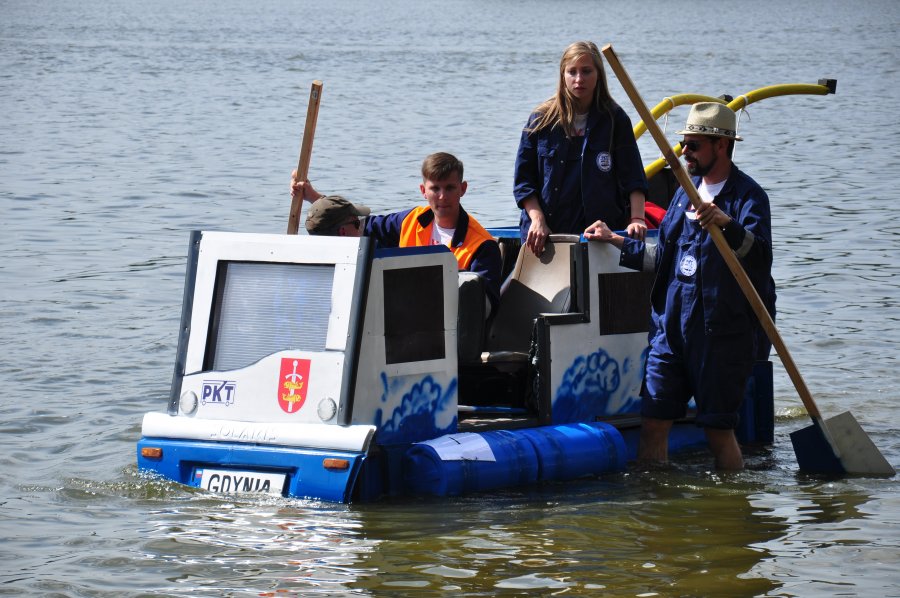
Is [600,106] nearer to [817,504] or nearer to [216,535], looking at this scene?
[817,504]

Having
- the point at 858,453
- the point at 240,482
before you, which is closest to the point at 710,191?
the point at 858,453

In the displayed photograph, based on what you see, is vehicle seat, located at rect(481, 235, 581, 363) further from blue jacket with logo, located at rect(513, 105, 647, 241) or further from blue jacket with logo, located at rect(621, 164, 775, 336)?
blue jacket with logo, located at rect(621, 164, 775, 336)

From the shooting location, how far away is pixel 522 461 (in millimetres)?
6828

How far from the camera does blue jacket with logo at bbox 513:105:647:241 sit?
24.4 feet

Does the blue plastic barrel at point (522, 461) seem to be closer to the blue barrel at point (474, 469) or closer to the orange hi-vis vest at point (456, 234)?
Result: the blue barrel at point (474, 469)

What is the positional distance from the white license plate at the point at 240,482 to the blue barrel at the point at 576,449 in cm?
119

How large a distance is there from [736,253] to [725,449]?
1.11m

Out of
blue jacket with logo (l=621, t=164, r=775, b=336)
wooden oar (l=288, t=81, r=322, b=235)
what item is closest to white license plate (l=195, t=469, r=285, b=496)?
wooden oar (l=288, t=81, r=322, b=235)

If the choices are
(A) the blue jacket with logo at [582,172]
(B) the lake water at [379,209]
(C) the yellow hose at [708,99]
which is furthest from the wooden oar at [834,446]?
(C) the yellow hose at [708,99]

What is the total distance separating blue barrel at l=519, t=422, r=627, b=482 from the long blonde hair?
4.87 feet

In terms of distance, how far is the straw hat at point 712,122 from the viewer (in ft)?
21.6

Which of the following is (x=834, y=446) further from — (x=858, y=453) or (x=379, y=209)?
(x=379, y=209)

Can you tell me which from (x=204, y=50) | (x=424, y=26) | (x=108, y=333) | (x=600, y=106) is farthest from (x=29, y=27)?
(x=600, y=106)

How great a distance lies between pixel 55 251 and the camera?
46.3ft
